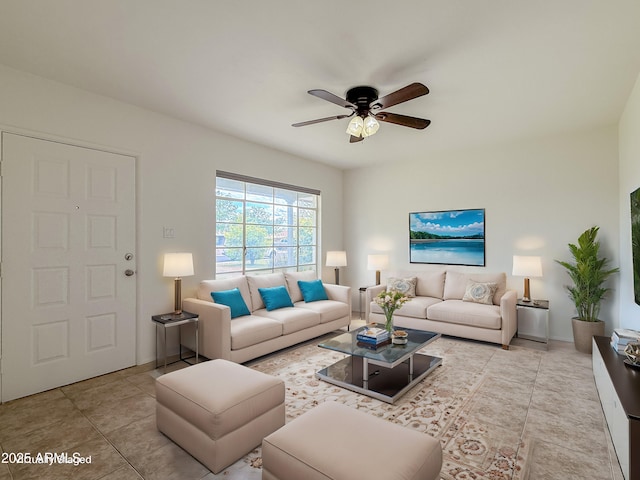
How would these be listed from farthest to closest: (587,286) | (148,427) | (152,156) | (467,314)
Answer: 1. (467,314)
2. (587,286)
3. (152,156)
4. (148,427)

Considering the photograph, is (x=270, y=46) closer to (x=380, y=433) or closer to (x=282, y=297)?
(x=380, y=433)

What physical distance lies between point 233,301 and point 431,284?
2990 millimetres

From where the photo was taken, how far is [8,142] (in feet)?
8.73

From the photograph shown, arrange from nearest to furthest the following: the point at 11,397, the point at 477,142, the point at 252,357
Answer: the point at 11,397 < the point at 252,357 < the point at 477,142

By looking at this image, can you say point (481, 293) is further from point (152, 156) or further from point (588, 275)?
point (152, 156)

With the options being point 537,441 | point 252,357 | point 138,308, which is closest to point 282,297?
point 252,357

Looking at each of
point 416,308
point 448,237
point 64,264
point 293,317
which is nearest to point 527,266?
point 448,237

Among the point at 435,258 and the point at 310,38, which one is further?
the point at 435,258

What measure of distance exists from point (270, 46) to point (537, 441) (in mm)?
3215

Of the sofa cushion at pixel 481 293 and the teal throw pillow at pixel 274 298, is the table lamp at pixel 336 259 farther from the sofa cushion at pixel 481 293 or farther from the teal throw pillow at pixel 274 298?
the sofa cushion at pixel 481 293

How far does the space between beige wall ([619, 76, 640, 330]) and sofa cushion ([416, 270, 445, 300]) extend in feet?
6.63

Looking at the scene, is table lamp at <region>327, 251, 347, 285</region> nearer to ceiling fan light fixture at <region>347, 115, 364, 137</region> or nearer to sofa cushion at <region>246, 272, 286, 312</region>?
sofa cushion at <region>246, 272, 286, 312</region>

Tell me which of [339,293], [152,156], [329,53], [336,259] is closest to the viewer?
[329,53]

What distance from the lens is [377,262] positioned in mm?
5441
